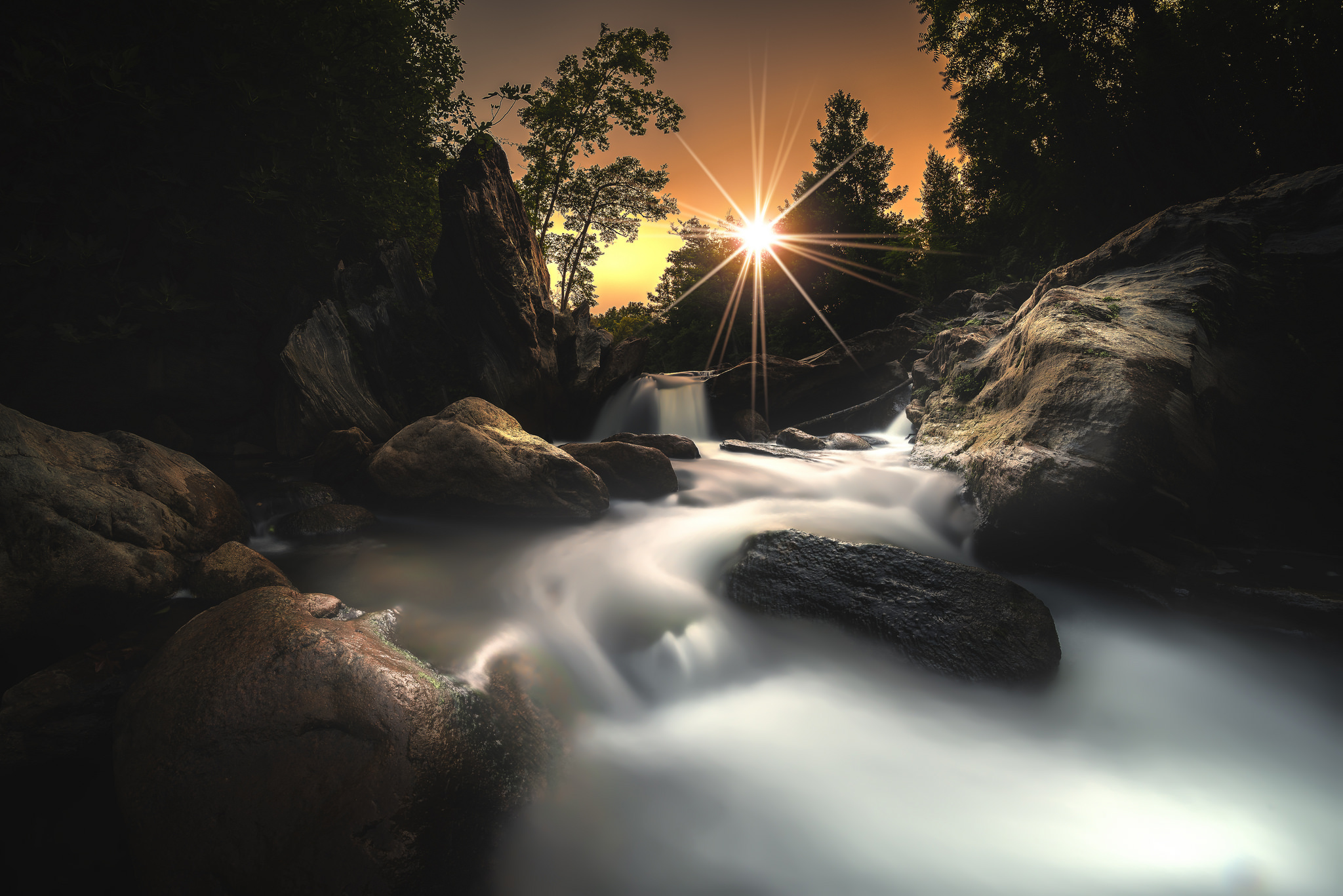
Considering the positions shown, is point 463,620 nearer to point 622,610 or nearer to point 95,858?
point 622,610

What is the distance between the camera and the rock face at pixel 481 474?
18.3ft

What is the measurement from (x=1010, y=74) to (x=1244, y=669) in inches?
855

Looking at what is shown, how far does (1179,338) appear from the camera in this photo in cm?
440

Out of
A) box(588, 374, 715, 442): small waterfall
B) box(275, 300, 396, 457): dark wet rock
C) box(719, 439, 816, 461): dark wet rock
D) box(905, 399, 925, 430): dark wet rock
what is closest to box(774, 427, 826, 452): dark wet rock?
box(719, 439, 816, 461): dark wet rock

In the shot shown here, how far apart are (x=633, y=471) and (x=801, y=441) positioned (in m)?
5.00

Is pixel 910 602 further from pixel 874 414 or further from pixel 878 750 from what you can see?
pixel 874 414

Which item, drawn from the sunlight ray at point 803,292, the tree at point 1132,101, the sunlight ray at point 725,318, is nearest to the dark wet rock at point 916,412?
the tree at point 1132,101

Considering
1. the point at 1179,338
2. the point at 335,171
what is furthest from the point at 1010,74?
the point at 335,171

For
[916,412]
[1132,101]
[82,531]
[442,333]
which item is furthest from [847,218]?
→ [82,531]

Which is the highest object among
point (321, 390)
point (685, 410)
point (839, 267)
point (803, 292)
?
point (839, 267)

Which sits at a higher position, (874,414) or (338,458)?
(874,414)

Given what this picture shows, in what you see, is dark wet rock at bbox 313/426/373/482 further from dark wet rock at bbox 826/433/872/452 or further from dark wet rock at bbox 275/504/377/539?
dark wet rock at bbox 826/433/872/452

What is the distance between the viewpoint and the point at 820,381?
15398 mm

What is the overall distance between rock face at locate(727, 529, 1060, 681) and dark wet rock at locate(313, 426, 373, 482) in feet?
19.4
